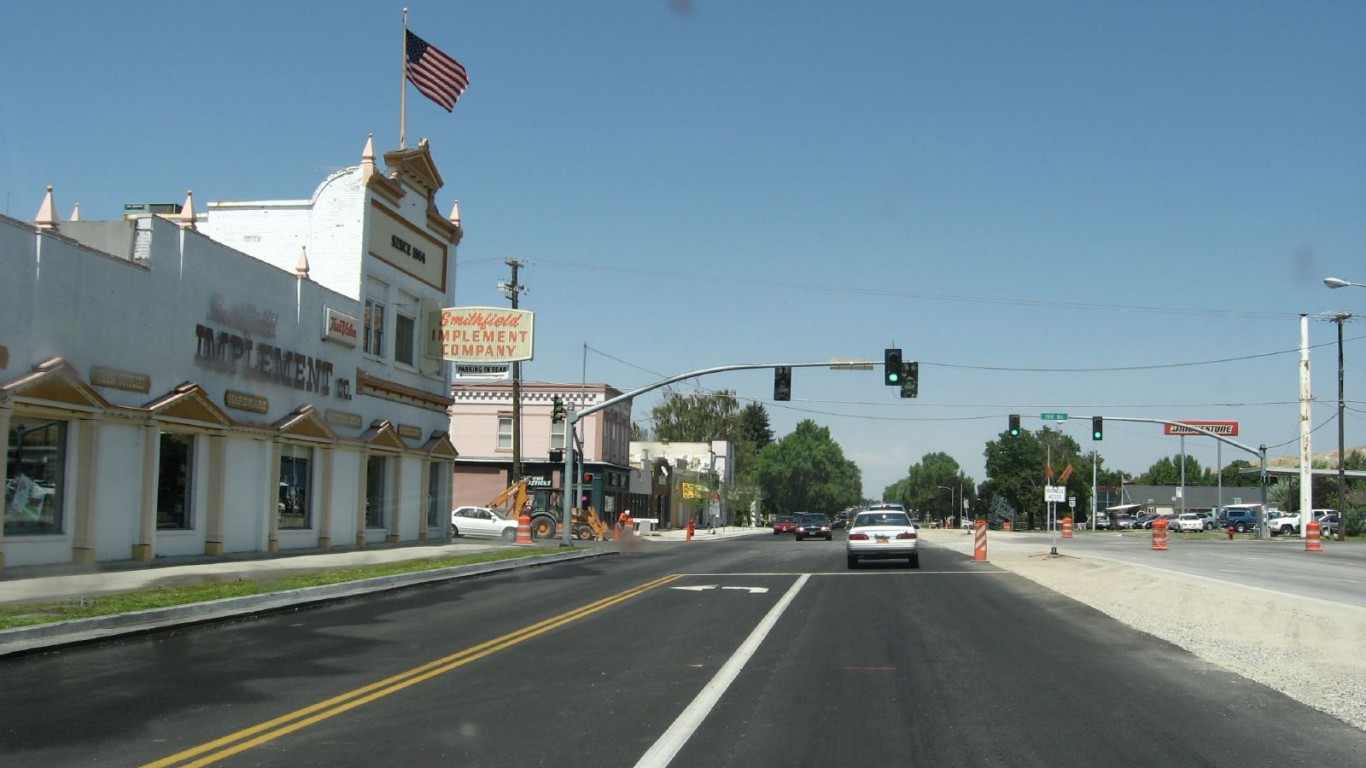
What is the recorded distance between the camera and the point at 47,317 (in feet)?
65.7

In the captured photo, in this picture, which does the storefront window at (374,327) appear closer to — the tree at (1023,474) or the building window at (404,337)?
the building window at (404,337)

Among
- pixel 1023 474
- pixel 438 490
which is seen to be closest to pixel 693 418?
pixel 1023 474

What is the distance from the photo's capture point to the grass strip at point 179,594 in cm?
1423

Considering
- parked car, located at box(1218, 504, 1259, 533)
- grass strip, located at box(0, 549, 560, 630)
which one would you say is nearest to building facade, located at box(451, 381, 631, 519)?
grass strip, located at box(0, 549, 560, 630)

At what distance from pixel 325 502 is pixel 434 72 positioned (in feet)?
41.1

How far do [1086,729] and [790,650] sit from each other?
15.7 feet

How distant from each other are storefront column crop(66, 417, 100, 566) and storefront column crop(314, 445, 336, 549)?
9685 mm

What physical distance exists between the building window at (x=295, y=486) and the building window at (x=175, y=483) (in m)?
3.39

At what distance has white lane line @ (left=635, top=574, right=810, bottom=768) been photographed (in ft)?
26.0

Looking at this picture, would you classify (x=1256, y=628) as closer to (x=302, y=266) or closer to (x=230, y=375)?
(x=230, y=375)

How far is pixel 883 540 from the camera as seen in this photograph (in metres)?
28.8

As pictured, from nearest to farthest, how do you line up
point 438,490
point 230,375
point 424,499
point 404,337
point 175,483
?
point 175,483 → point 230,375 → point 404,337 → point 424,499 → point 438,490

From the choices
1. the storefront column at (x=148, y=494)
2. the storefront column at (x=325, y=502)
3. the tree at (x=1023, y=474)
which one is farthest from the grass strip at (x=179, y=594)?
the tree at (x=1023, y=474)

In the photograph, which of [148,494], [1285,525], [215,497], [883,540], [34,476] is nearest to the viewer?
[34,476]
